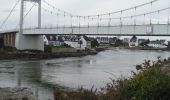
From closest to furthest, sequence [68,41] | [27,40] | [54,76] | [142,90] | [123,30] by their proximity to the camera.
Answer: [142,90], [123,30], [54,76], [27,40], [68,41]

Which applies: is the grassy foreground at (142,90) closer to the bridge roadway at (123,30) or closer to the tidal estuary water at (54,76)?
the tidal estuary water at (54,76)

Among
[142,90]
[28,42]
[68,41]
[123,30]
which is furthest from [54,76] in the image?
[68,41]

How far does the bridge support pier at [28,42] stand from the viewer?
1845 inches

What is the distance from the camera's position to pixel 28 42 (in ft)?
157

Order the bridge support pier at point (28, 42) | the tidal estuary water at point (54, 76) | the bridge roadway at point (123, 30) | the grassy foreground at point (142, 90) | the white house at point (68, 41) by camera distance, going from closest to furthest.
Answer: the grassy foreground at point (142, 90), the tidal estuary water at point (54, 76), the bridge roadway at point (123, 30), the bridge support pier at point (28, 42), the white house at point (68, 41)

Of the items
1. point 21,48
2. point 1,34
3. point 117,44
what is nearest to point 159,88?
point 21,48

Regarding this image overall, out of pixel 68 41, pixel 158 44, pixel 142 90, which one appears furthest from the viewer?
pixel 158 44

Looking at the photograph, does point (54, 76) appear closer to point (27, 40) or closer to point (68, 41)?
point (27, 40)

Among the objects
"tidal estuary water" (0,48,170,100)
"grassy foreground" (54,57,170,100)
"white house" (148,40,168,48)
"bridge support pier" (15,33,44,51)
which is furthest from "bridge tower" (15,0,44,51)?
"white house" (148,40,168,48)

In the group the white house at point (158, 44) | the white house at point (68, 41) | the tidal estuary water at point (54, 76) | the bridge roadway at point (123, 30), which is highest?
the bridge roadway at point (123, 30)

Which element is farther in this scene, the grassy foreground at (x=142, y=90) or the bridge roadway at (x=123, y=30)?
the bridge roadway at (x=123, y=30)

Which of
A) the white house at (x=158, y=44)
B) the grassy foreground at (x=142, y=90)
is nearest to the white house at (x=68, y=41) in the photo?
the white house at (x=158, y=44)

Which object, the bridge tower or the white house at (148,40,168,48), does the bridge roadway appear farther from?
the white house at (148,40,168,48)

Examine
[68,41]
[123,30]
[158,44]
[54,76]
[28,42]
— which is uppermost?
[123,30]
